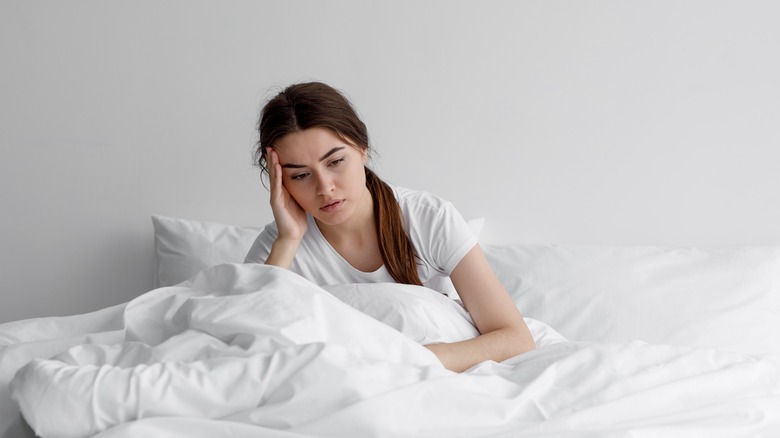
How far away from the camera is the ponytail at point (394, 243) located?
1970 mm

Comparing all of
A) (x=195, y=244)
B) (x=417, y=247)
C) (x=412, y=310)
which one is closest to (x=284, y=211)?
(x=417, y=247)

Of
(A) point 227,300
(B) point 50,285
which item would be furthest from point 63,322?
(B) point 50,285

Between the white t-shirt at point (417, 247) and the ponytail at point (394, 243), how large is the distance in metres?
0.02

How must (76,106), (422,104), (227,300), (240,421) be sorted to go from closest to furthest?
(240,421) < (227,300) < (422,104) < (76,106)

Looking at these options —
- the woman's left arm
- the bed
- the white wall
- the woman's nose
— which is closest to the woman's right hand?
the woman's nose

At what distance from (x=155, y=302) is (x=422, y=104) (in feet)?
3.84

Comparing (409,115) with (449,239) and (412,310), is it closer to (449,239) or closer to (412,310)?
(449,239)

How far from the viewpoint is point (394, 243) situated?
198 centimetres

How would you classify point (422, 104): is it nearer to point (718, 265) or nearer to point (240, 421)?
point (718, 265)

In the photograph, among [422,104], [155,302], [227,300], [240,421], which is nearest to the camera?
[240,421]

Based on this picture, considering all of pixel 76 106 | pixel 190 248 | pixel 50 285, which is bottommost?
pixel 50 285

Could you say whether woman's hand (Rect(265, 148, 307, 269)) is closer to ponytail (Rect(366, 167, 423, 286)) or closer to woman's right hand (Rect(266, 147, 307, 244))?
woman's right hand (Rect(266, 147, 307, 244))

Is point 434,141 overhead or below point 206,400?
overhead

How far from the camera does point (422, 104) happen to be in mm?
2588
